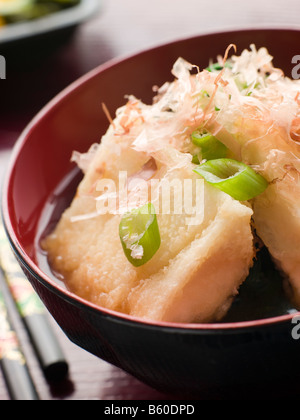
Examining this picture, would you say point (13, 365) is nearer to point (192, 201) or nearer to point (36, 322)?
point (36, 322)

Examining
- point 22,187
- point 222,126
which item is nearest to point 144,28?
point 22,187

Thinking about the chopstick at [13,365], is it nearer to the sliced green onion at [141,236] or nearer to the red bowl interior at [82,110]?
the red bowl interior at [82,110]

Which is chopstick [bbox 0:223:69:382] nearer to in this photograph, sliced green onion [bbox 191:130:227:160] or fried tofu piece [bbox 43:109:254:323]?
fried tofu piece [bbox 43:109:254:323]

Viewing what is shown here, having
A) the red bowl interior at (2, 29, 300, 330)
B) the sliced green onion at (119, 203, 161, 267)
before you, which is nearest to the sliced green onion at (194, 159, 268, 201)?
the sliced green onion at (119, 203, 161, 267)
